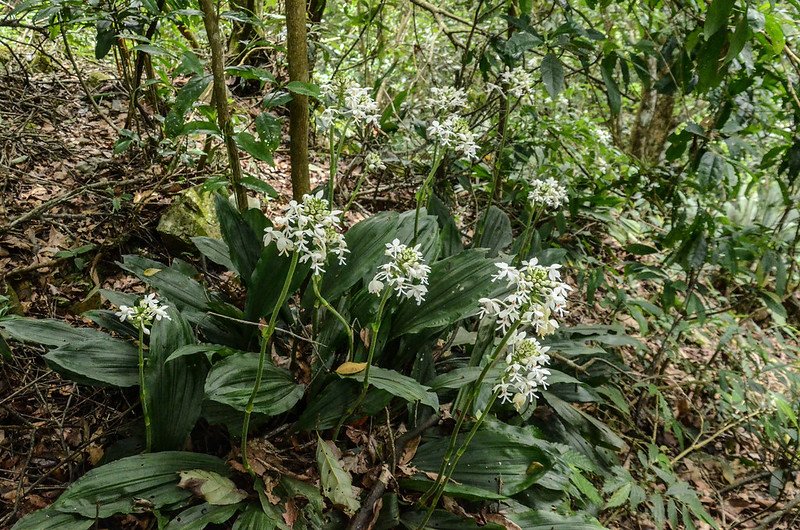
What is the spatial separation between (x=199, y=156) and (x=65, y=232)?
2.94ft

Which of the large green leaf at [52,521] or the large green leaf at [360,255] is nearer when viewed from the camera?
the large green leaf at [52,521]

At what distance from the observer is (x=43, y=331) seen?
193 centimetres

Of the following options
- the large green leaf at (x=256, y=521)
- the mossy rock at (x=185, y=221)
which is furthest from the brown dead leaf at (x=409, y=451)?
the mossy rock at (x=185, y=221)

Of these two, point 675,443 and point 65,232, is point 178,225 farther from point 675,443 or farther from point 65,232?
point 675,443

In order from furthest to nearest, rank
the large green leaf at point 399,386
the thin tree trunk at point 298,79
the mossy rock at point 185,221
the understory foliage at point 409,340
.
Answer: the mossy rock at point 185,221 < the thin tree trunk at point 298,79 < the large green leaf at point 399,386 < the understory foliage at point 409,340

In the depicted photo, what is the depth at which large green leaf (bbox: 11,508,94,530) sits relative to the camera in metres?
1.58

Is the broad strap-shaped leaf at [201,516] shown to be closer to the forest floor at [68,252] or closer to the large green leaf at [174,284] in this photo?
the forest floor at [68,252]

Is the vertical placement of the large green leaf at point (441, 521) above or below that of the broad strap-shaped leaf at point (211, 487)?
below

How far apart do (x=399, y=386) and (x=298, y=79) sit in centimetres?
151

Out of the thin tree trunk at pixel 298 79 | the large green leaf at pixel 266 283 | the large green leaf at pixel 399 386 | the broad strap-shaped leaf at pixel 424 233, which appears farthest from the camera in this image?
the broad strap-shaped leaf at pixel 424 233

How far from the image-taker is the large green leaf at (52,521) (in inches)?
62.0

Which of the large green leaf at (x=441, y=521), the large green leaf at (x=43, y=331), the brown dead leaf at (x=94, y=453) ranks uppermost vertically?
the large green leaf at (x=43, y=331)

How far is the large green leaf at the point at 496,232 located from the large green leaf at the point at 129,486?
1.92 metres

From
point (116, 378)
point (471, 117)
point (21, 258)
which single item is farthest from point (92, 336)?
point (471, 117)
